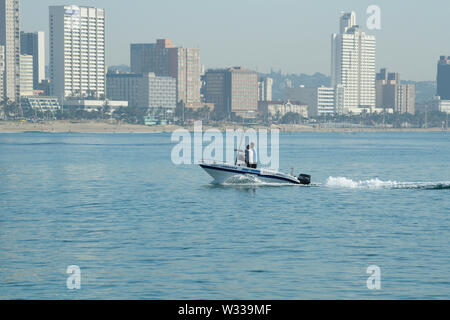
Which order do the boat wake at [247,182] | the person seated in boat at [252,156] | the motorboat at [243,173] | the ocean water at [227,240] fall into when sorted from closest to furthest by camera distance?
1. the ocean water at [227,240]
2. the person seated in boat at [252,156]
3. the motorboat at [243,173]
4. the boat wake at [247,182]

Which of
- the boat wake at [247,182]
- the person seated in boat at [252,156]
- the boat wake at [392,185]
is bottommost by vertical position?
the boat wake at [392,185]

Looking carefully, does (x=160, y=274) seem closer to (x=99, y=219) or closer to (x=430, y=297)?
(x=430, y=297)

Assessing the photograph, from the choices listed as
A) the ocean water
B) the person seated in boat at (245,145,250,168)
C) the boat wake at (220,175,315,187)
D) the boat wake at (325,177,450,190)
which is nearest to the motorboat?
the boat wake at (220,175,315,187)

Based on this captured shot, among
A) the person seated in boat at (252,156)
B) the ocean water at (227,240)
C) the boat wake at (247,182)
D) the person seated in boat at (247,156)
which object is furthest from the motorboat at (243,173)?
the ocean water at (227,240)

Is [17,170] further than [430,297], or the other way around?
[17,170]

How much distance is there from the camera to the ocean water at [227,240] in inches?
981

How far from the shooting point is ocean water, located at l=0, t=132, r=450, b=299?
24.9 m

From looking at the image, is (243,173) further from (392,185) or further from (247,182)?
(392,185)

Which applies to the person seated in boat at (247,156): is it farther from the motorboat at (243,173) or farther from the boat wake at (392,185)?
the boat wake at (392,185)

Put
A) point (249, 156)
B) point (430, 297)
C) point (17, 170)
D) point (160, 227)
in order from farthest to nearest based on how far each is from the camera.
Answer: point (17, 170)
point (249, 156)
point (160, 227)
point (430, 297)

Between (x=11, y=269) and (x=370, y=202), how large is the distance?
1103 inches
